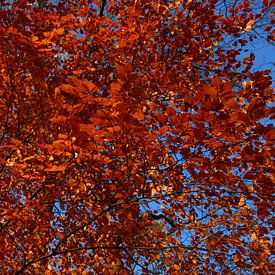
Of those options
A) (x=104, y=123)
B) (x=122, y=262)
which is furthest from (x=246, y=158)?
(x=122, y=262)

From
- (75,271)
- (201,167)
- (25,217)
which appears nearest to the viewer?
(201,167)

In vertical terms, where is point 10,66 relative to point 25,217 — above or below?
above

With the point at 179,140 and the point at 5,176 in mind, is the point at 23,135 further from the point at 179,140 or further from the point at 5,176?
the point at 179,140

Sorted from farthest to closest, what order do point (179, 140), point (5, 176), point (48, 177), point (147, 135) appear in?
point (5, 176)
point (48, 177)
point (179, 140)
point (147, 135)

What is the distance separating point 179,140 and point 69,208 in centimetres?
418

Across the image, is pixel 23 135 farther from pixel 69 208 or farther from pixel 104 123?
pixel 104 123

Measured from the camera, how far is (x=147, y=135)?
295 cm

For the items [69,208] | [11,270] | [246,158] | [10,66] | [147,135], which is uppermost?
[10,66]

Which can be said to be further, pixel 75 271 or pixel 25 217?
pixel 75 271

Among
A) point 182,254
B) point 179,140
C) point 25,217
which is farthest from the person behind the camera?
point 25,217

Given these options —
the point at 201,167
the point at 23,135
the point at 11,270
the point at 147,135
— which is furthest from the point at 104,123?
the point at 11,270

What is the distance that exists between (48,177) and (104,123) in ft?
9.10

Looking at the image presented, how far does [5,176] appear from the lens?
6949mm

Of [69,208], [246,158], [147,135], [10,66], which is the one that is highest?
[10,66]
